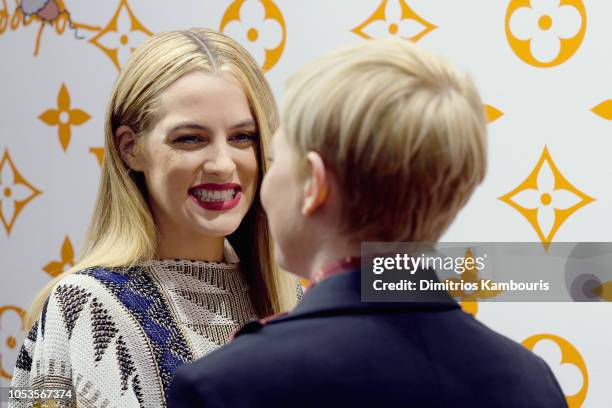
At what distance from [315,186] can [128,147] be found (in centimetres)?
63

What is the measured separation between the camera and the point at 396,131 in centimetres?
73

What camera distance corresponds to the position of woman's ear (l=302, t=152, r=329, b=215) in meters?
0.76

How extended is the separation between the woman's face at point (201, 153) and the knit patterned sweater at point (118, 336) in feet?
0.34

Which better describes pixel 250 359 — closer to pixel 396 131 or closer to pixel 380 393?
pixel 380 393

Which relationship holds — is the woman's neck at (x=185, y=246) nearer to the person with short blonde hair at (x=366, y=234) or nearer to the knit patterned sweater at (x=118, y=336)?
the knit patterned sweater at (x=118, y=336)

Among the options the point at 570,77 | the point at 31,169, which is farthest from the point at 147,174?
the point at 31,169

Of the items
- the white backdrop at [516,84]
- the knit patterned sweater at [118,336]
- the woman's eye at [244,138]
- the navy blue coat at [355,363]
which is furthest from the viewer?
the white backdrop at [516,84]

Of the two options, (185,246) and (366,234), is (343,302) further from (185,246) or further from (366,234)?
(185,246)

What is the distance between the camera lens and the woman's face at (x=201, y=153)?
126cm

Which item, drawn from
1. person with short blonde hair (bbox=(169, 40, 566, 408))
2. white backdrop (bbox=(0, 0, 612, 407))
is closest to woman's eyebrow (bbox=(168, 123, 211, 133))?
person with short blonde hair (bbox=(169, 40, 566, 408))

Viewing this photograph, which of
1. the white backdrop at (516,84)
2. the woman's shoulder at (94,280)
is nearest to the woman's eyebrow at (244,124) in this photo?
the woman's shoulder at (94,280)

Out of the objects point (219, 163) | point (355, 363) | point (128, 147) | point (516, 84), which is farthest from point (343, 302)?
point (516, 84)

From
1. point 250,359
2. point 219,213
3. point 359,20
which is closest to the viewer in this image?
point 250,359

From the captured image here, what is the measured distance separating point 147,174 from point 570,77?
845mm
